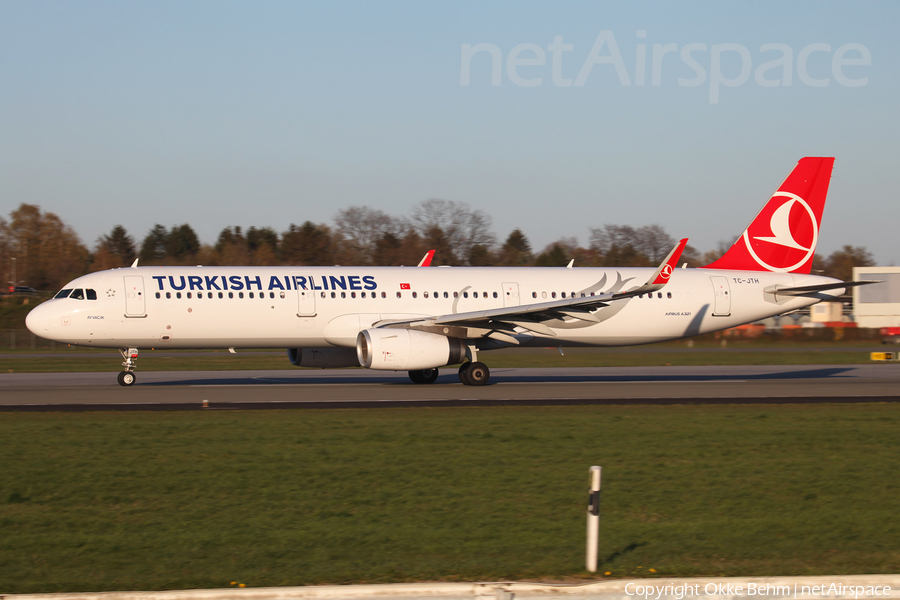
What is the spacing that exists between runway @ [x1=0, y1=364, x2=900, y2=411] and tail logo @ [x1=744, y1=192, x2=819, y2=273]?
4.21 m

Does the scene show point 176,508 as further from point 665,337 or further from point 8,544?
point 665,337

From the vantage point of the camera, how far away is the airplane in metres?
23.9

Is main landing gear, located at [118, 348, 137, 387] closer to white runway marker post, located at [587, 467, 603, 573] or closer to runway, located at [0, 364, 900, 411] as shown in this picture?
runway, located at [0, 364, 900, 411]

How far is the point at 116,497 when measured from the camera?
961cm

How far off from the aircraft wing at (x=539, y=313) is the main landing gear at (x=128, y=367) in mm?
7523

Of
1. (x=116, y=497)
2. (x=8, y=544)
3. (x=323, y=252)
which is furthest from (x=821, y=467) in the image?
(x=323, y=252)

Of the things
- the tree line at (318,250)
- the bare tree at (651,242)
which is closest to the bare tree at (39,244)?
the tree line at (318,250)

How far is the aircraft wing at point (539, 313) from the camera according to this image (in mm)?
23453

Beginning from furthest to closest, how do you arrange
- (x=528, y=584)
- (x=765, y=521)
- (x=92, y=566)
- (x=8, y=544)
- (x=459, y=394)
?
(x=459, y=394)
(x=765, y=521)
(x=8, y=544)
(x=92, y=566)
(x=528, y=584)

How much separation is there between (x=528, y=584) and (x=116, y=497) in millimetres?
5634

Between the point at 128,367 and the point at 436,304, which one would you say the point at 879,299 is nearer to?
the point at 436,304

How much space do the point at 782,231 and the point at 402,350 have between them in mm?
15216

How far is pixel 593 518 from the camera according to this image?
688 cm

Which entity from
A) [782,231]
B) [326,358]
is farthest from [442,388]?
[782,231]
